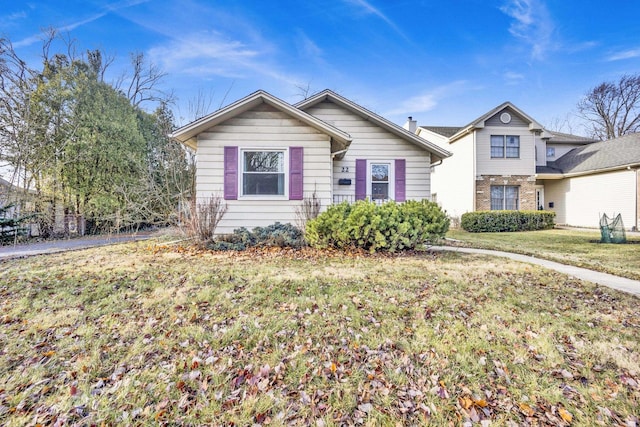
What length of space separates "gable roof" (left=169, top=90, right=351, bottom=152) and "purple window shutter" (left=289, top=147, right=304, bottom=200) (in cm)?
88

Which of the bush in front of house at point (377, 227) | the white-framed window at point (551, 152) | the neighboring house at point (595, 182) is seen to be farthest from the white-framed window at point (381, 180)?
the white-framed window at point (551, 152)

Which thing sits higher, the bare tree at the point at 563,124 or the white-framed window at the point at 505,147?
the bare tree at the point at 563,124

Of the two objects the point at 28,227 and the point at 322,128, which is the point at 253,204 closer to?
the point at 322,128

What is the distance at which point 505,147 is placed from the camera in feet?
52.4

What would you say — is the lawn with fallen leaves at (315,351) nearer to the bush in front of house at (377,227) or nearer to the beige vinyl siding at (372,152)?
the bush in front of house at (377,227)

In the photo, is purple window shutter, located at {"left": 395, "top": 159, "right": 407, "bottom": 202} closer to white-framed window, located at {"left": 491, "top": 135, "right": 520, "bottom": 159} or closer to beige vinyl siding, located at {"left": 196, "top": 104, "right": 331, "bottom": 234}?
beige vinyl siding, located at {"left": 196, "top": 104, "right": 331, "bottom": 234}

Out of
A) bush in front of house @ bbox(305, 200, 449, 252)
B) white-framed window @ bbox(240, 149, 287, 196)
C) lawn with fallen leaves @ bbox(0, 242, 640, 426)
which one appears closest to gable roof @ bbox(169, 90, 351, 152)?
white-framed window @ bbox(240, 149, 287, 196)

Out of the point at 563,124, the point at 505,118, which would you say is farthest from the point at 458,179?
the point at 563,124

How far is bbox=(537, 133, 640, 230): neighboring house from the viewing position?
46.3 ft

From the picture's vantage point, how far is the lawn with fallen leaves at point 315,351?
2092 millimetres

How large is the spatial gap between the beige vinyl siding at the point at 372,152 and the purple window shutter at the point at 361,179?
0.15 metres

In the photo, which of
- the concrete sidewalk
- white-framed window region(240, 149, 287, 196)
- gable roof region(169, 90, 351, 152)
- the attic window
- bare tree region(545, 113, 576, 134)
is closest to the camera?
the concrete sidewalk

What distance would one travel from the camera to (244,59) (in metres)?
13.1

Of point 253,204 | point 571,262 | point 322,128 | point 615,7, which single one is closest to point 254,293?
point 253,204
